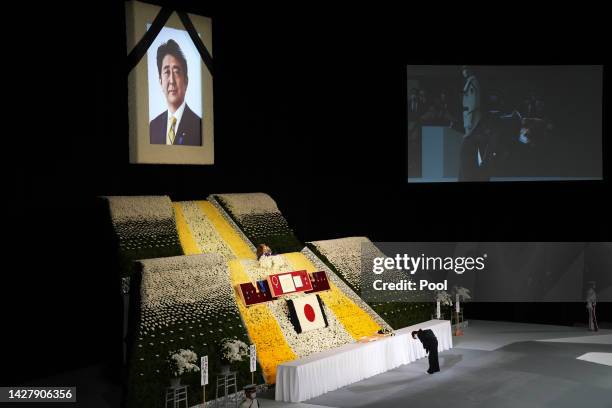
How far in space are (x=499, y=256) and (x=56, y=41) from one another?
10159mm

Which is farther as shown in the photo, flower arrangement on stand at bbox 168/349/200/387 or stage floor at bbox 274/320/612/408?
stage floor at bbox 274/320/612/408

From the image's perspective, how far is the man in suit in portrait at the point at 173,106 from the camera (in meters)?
12.9

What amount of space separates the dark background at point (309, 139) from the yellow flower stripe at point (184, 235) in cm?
55

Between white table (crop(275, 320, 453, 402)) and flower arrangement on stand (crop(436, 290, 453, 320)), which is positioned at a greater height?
flower arrangement on stand (crop(436, 290, 453, 320))

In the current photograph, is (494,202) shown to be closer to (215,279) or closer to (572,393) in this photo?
(572,393)

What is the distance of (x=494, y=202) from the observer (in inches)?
623

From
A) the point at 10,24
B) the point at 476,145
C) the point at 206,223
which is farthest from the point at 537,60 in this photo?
the point at 10,24

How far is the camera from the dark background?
11.3 m

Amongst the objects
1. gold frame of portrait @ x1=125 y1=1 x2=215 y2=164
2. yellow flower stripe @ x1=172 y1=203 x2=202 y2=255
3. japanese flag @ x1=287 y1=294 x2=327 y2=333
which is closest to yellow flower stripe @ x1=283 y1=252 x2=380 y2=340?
japanese flag @ x1=287 y1=294 x2=327 y2=333

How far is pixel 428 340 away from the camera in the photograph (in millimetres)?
11008

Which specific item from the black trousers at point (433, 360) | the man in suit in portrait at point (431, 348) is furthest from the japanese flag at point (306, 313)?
the black trousers at point (433, 360)

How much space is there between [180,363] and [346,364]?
259 centimetres

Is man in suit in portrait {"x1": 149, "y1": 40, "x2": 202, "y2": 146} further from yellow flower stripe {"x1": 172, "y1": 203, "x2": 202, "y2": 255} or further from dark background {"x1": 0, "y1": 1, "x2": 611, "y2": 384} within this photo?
yellow flower stripe {"x1": 172, "y1": 203, "x2": 202, "y2": 255}

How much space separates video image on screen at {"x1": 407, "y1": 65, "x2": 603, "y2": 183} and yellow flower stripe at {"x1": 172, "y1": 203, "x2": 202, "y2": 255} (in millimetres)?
5484
